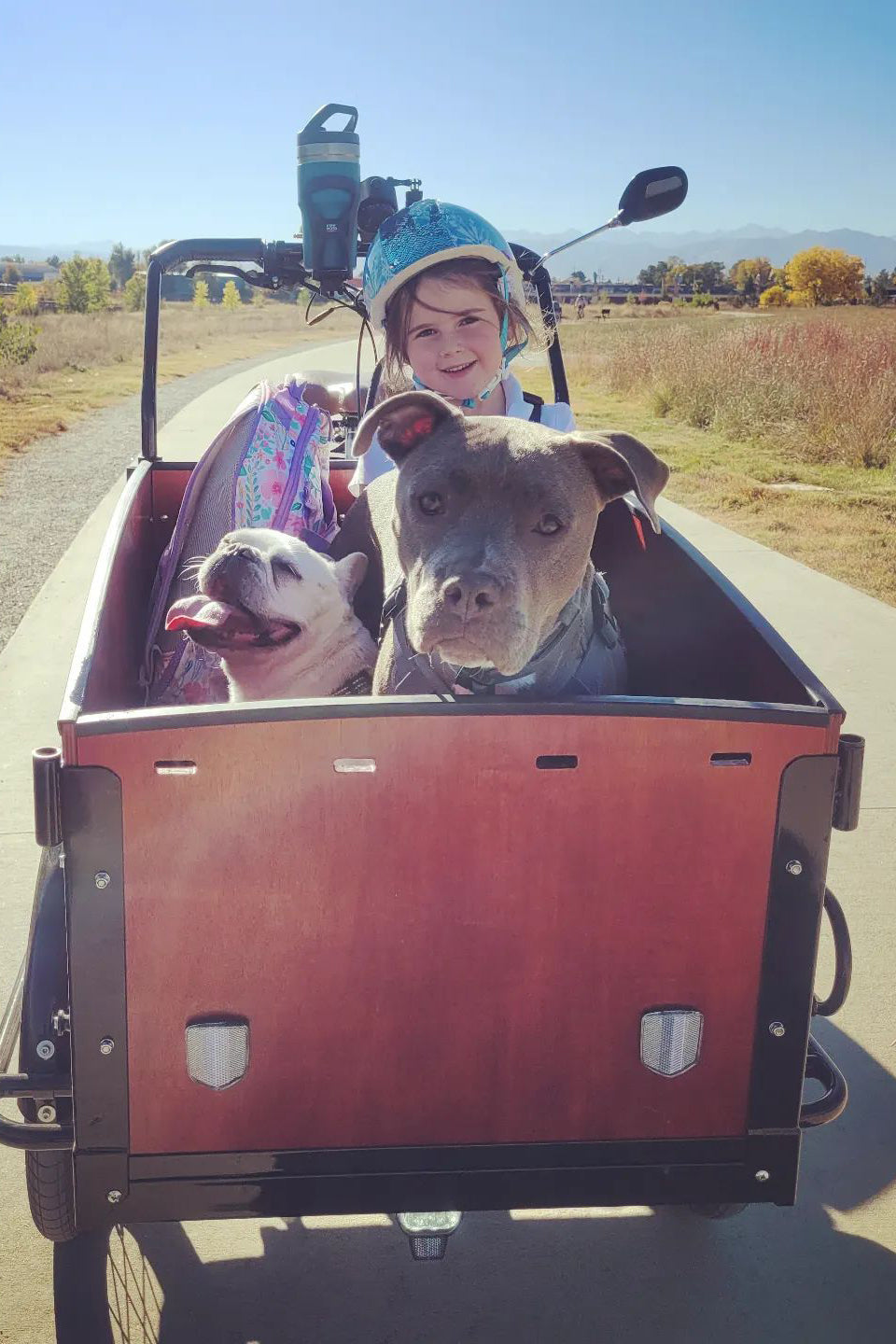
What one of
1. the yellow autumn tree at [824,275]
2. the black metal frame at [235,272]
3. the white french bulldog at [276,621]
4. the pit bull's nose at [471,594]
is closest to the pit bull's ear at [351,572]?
the white french bulldog at [276,621]

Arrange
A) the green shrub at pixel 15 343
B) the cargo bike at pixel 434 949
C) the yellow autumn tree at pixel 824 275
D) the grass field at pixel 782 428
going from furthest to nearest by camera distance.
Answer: the yellow autumn tree at pixel 824 275
the green shrub at pixel 15 343
the grass field at pixel 782 428
the cargo bike at pixel 434 949

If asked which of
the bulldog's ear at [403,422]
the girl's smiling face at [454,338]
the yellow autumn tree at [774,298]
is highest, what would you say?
the yellow autumn tree at [774,298]

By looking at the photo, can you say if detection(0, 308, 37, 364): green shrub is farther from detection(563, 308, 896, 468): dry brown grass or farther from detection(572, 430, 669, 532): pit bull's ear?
detection(572, 430, 669, 532): pit bull's ear

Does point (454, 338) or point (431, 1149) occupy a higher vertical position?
point (454, 338)

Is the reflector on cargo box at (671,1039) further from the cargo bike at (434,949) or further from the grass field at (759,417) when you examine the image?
the grass field at (759,417)

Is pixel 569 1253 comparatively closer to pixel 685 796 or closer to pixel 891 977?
pixel 685 796

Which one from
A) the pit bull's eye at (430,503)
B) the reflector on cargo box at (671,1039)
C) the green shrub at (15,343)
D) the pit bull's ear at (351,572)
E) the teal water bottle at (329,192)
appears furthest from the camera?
the green shrub at (15,343)

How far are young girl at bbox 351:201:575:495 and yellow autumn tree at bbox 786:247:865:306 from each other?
214 ft

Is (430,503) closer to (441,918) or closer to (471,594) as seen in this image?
(471,594)

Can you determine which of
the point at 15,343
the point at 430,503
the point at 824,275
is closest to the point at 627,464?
the point at 430,503

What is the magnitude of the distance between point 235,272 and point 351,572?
6.75 feet

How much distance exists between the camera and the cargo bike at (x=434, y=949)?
5.51 feet

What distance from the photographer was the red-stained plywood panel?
5.53 feet

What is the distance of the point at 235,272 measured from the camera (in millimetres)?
4430
